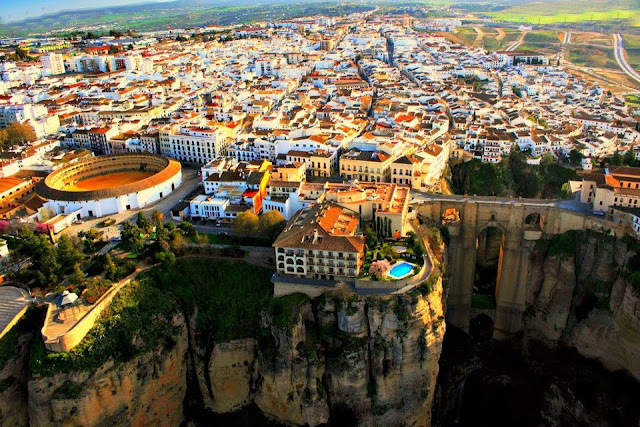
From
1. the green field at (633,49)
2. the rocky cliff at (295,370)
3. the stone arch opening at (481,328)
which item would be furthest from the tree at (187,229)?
the green field at (633,49)

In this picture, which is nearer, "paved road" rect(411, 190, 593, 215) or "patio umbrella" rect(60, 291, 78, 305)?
"patio umbrella" rect(60, 291, 78, 305)

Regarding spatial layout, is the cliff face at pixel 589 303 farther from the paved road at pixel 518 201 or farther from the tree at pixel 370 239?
the tree at pixel 370 239

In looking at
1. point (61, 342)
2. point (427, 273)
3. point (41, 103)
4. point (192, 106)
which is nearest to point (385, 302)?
point (427, 273)

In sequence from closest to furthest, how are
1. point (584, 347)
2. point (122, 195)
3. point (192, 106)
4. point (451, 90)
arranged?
point (584, 347) → point (122, 195) → point (192, 106) → point (451, 90)

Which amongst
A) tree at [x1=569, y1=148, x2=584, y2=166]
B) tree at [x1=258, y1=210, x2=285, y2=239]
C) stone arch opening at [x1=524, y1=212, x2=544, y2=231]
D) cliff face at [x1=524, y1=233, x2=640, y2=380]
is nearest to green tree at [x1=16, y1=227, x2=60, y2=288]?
tree at [x1=258, y1=210, x2=285, y2=239]

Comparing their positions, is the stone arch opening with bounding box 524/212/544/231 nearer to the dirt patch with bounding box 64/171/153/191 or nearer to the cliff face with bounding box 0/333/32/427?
the dirt patch with bounding box 64/171/153/191

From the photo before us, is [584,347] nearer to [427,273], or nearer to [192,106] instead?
[427,273]
